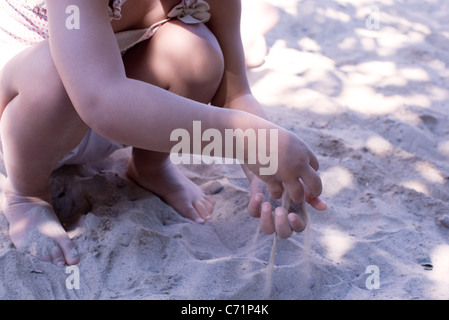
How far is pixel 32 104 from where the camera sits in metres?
1.25

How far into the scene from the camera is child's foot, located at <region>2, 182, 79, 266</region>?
133 centimetres

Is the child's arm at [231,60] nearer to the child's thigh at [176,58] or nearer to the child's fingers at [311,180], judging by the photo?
the child's thigh at [176,58]

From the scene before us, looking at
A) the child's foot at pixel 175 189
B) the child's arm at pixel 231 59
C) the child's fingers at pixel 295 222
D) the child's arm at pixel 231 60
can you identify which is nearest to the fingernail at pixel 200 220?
the child's foot at pixel 175 189

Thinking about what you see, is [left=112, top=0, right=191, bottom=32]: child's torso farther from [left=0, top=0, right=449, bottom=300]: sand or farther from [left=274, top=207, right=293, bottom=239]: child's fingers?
[left=274, top=207, right=293, bottom=239]: child's fingers

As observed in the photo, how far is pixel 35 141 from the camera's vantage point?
1.30 m

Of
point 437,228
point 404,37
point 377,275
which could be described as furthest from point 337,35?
point 377,275

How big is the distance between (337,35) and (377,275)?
5.90ft

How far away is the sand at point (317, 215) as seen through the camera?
1.25m

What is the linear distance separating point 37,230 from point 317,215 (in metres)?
0.76

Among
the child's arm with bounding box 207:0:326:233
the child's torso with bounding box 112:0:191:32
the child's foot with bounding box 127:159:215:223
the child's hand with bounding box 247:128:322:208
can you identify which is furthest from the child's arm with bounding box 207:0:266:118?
the child's hand with bounding box 247:128:322:208

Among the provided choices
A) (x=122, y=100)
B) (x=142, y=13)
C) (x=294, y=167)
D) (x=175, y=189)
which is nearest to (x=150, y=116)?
(x=122, y=100)

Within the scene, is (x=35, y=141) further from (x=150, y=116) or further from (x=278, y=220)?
(x=278, y=220)

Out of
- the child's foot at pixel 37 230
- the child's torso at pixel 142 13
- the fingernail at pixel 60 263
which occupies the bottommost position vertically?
the fingernail at pixel 60 263
